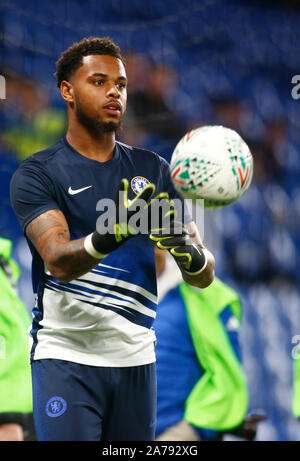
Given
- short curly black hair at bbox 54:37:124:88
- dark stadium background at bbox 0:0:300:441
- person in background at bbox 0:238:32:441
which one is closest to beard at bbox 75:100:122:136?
short curly black hair at bbox 54:37:124:88

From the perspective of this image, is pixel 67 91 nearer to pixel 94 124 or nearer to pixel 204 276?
pixel 94 124

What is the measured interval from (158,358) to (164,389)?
0.17 m

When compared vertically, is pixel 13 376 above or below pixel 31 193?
below

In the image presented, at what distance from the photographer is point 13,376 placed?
3.28 meters

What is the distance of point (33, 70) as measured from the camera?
177 inches

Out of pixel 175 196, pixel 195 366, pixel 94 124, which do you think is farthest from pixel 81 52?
pixel 195 366

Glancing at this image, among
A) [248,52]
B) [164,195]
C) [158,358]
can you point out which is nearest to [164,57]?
[248,52]

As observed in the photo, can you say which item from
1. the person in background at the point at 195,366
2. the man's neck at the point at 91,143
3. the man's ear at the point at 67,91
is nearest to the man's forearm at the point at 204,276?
the man's neck at the point at 91,143

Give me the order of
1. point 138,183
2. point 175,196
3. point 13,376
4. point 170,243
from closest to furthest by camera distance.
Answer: point 170,243 → point 138,183 → point 175,196 → point 13,376

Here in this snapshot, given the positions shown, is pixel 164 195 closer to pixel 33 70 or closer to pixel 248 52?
Result: pixel 33 70

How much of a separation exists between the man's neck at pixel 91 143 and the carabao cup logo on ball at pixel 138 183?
13 cm

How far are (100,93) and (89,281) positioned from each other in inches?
25.2

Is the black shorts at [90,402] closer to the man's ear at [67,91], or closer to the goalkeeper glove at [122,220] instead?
the goalkeeper glove at [122,220]

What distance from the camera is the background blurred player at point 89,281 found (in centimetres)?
205
